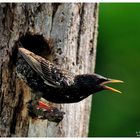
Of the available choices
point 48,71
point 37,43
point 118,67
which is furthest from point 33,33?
point 118,67

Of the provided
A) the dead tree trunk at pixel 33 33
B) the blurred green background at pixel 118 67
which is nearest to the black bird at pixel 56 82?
the dead tree trunk at pixel 33 33

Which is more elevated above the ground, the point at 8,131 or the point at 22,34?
the point at 22,34

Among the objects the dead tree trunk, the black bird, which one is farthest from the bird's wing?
the dead tree trunk

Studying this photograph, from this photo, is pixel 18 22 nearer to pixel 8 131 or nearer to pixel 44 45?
pixel 44 45

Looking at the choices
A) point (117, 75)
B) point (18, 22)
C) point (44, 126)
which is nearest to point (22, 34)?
point (18, 22)

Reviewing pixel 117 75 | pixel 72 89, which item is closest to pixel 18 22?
pixel 72 89

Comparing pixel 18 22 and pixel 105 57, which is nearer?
pixel 18 22

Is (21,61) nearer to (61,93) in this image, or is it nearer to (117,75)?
(61,93)
